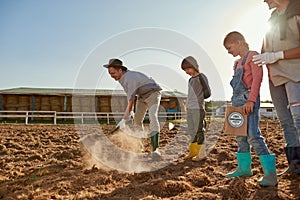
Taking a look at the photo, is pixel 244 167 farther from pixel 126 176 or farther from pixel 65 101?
pixel 65 101

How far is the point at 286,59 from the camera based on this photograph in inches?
81.0

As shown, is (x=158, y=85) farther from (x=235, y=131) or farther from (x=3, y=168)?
(x=3, y=168)

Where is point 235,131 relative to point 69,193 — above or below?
above

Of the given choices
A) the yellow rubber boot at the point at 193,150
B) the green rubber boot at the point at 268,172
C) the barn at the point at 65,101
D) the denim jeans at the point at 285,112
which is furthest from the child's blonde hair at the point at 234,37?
the barn at the point at 65,101

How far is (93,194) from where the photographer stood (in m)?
2.22

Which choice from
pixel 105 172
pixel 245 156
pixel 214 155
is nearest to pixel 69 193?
pixel 105 172

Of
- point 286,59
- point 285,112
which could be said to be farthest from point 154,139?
point 286,59

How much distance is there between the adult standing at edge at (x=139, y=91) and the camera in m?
3.78

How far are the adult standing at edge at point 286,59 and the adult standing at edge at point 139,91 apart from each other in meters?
1.87

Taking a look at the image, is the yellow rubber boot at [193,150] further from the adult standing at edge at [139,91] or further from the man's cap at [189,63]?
the man's cap at [189,63]

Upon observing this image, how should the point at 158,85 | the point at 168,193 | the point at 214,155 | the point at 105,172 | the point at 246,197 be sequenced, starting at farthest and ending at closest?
the point at 158,85
the point at 214,155
the point at 105,172
the point at 168,193
the point at 246,197

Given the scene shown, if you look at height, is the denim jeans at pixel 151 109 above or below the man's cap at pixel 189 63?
below

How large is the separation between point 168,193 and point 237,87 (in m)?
1.12

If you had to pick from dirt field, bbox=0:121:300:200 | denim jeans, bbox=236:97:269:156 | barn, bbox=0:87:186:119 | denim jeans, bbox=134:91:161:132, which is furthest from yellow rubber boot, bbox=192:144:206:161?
barn, bbox=0:87:186:119
